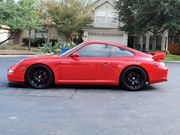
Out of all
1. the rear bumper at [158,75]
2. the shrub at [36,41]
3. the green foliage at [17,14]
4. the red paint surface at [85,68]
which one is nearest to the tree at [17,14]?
the green foliage at [17,14]

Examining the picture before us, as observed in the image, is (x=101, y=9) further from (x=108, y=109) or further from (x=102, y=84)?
(x=108, y=109)

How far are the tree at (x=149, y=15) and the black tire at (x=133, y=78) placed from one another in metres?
22.6

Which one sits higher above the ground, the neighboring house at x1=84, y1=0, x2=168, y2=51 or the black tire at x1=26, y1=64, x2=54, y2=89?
the neighboring house at x1=84, y1=0, x2=168, y2=51

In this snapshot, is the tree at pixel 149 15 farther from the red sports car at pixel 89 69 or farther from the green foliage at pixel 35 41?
the red sports car at pixel 89 69

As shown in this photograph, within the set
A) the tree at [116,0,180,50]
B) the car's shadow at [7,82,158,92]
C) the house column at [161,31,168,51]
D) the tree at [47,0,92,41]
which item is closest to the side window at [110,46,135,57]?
the car's shadow at [7,82,158,92]

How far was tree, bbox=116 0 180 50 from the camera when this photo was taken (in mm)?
31484

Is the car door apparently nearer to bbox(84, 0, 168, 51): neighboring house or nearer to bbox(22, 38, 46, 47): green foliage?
bbox(84, 0, 168, 51): neighboring house

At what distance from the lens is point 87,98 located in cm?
812

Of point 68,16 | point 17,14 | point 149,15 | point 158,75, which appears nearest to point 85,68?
point 158,75

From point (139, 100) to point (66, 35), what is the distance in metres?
37.7

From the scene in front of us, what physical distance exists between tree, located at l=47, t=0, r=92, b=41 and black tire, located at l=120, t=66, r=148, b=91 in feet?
110

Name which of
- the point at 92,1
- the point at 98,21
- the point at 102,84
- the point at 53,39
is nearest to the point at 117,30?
the point at 98,21

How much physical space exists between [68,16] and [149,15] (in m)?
13.0

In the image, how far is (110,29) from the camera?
143 ft
